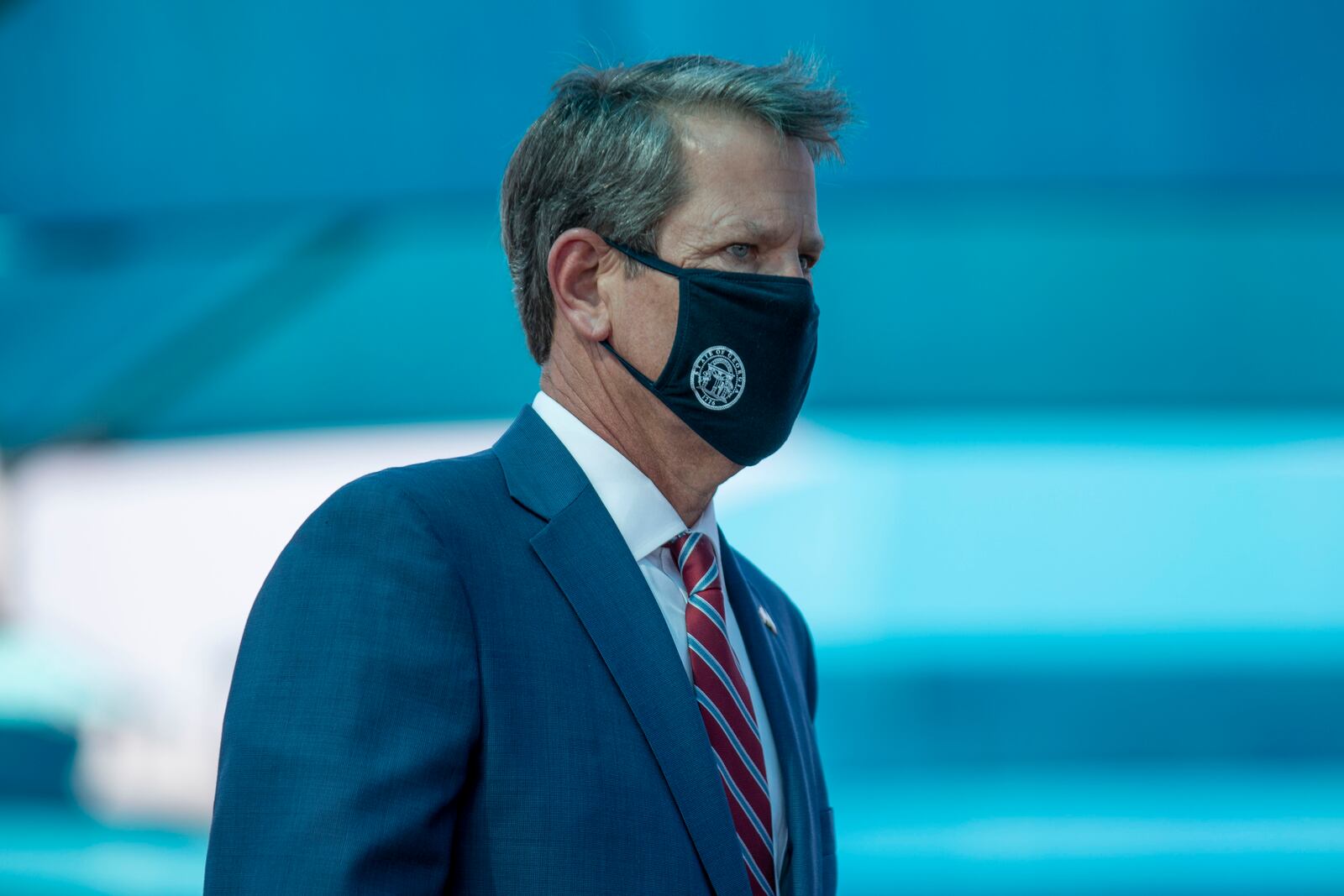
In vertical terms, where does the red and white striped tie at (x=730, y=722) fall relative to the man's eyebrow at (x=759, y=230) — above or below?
below

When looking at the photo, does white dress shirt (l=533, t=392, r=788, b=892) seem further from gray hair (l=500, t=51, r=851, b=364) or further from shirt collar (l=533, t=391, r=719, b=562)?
gray hair (l=500, t=51, r=851, b=364)

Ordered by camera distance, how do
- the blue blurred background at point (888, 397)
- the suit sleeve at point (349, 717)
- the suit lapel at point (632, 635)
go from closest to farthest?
the suit sleeve at point (349, 717) → the suit lapel at point (632, 635) → the blue blurred background at point (888, 397)

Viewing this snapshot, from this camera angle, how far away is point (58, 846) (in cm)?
365

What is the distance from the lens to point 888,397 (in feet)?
11.9

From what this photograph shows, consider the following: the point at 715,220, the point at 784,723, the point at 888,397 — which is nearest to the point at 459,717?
the point at 784,723

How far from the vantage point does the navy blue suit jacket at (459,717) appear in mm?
1013

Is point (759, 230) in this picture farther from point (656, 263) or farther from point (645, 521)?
point (645, 521)

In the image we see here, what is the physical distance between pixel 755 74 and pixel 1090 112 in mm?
2444

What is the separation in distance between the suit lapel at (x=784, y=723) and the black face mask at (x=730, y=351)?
0.62 feet

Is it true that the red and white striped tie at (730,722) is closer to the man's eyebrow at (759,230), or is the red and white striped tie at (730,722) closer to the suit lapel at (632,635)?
the suit lapel at (632,635)

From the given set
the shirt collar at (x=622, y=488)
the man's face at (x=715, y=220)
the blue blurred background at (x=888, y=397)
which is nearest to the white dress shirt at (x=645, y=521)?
the shirt collar at (x=622, y=488)

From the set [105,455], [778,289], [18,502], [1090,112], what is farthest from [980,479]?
[18,502]

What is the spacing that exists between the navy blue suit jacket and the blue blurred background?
2.28 m

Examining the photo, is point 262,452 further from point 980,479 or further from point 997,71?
point 997,71
